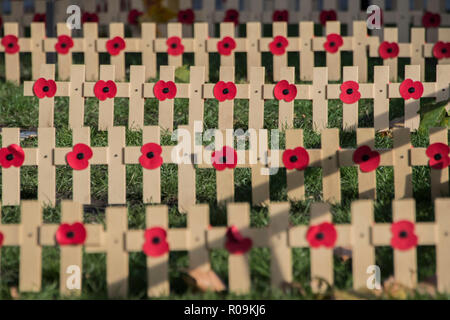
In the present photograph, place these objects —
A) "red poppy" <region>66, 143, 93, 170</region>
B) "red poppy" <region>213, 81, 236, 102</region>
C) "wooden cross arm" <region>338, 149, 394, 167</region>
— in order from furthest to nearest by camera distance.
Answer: "red poppy" <region>213, 81, 236, 102</region> < "red poppy" <region>66, 143, 93, 170</region> < "wooden cross arm" <region>338, 149, 394, 167</region>

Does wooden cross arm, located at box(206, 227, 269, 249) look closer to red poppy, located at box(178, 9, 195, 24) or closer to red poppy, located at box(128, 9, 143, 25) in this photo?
red poppy, located at box(178, 9, 195, 24)

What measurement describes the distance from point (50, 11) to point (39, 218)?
4029 mm

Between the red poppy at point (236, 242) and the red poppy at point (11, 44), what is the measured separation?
4.34m

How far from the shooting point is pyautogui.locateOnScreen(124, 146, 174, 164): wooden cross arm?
173 inches

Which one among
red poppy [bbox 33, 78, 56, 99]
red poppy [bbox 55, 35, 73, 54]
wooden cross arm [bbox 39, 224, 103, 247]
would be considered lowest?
wooden cross arm [bbox 39, 224, 103, 247]

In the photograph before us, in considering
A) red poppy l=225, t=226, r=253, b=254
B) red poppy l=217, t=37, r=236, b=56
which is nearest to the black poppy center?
red poppy l=225, t=226, r=253, b=254

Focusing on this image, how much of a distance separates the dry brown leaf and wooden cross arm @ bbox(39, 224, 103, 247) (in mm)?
449

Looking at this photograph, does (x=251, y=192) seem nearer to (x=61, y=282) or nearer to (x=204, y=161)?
(x=204, y=161)

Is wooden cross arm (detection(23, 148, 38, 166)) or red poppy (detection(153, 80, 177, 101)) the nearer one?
wooden cross arm (detection(23, 148, 38, 166))

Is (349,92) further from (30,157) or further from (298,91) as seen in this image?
(30,157)

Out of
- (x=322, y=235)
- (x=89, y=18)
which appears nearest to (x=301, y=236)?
(x=322, y=235)

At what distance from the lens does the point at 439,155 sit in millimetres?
4195

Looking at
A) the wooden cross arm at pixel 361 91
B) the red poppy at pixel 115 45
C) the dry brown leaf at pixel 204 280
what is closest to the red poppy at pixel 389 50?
the wooden cross arm at pixel 361 91
